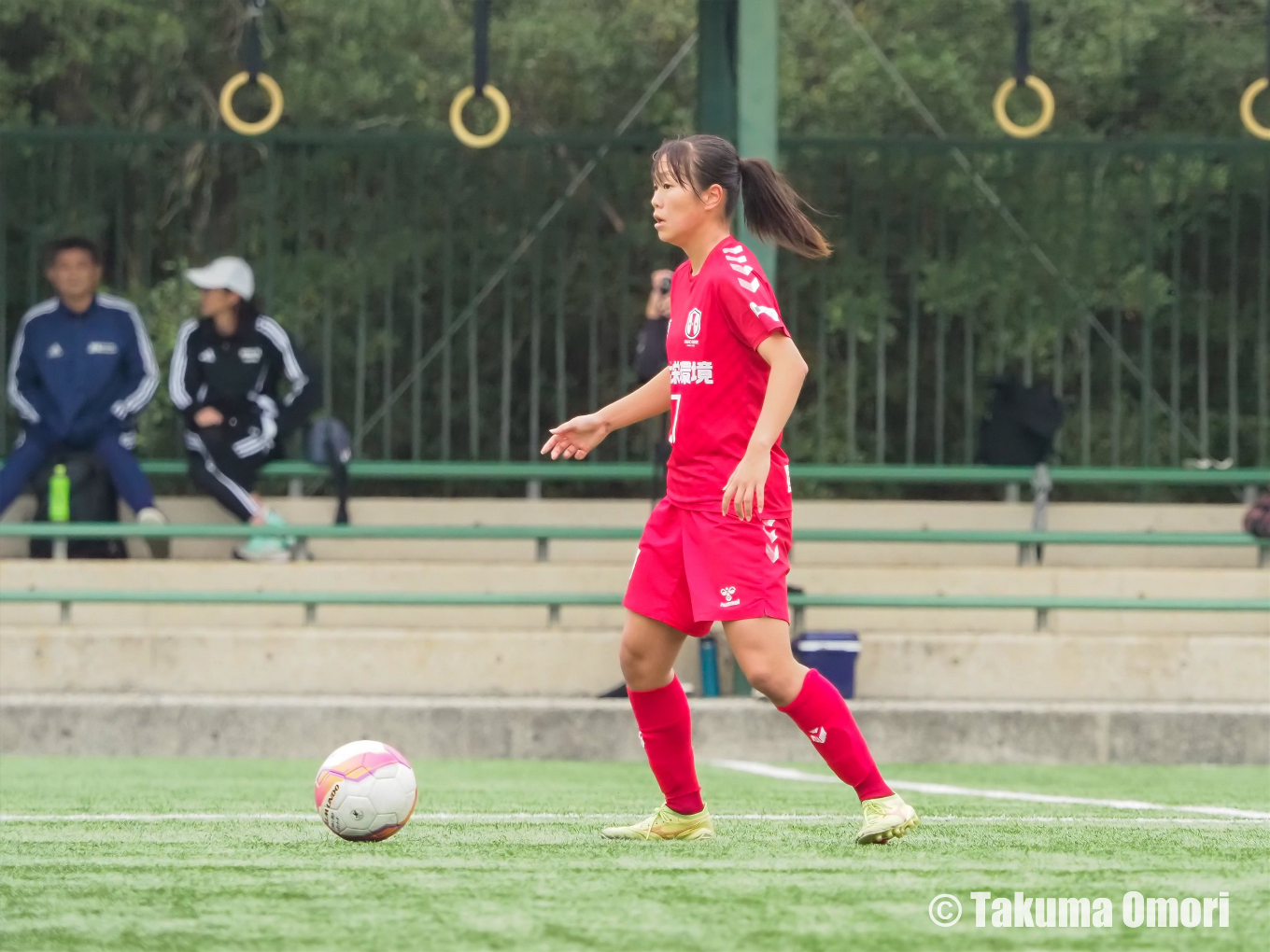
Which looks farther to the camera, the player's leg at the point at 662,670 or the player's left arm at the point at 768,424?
the player's leg at the point at 662,670

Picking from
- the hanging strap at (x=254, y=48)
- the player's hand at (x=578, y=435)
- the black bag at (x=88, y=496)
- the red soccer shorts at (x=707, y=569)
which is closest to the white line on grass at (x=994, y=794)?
the red soccer shorts at (x=707, y=569)

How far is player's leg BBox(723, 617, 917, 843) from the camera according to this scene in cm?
461

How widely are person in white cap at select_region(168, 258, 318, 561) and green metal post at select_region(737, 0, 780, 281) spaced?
9.27ft

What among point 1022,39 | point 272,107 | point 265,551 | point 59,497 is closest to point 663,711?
point 272,107

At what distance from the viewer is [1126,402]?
11.9m

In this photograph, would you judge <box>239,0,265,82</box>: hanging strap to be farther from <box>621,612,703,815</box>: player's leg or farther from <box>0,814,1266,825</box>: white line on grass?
<box>621,612,703,815</box>: player's leg

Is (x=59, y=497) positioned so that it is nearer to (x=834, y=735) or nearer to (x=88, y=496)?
(x=88, y=496)

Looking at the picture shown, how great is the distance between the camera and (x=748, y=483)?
14.7 ft

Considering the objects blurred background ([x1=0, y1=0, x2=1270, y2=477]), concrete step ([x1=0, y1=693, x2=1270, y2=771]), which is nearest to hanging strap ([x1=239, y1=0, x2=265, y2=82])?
blurred background ([x1=0, y1=0, x2=1270, y2=477])

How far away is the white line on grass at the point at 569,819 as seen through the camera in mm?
5430

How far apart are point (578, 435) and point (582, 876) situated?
137 cm

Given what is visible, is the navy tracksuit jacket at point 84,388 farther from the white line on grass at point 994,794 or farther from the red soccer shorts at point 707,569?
the red soccer shorts at point 707,569

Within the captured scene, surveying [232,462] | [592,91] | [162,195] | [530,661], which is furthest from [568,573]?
[592,91]

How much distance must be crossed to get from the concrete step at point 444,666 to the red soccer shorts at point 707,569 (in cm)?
486
